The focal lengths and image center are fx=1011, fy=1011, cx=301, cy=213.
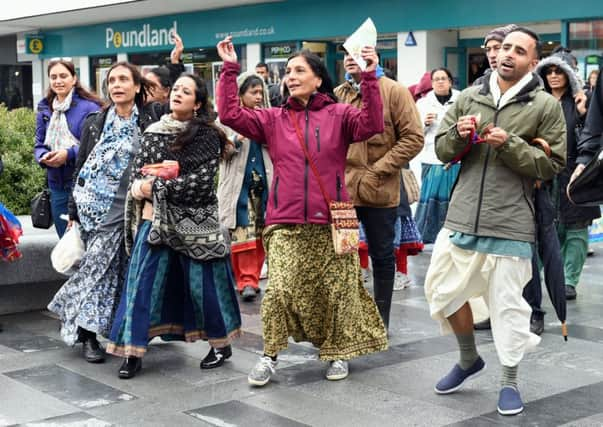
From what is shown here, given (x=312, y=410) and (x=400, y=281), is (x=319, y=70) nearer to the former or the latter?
(x=312, y=410)

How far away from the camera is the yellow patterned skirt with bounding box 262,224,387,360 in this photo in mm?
5734

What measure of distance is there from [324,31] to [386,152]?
16.1 meters

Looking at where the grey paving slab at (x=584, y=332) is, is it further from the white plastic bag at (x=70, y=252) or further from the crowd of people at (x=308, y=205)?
the white plastic bag at (x=70, y=252)

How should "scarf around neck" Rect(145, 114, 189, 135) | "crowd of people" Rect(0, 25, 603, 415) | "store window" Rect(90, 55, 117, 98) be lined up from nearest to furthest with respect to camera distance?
"crowd of people" Rect(0, 25, 603, 415) → "scarf around neck" Rect(145, 114, 189, 135) → "store window" Rect(90, 55, 117, 98)

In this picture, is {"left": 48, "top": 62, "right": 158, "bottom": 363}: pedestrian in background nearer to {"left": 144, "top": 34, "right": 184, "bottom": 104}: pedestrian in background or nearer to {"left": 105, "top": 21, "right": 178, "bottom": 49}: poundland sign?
{"left": 144, "top": 34, "right": 184, "bottom": 104}: pedestrian in background

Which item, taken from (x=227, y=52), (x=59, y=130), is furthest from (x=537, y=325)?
(x=59, y=130)

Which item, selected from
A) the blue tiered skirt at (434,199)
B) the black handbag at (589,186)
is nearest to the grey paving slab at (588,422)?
the black handbag at (589,186)

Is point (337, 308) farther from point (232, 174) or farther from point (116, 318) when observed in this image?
point (232, 174)

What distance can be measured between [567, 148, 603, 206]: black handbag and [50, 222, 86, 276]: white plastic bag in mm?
3195

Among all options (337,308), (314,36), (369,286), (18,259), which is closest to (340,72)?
(314,36)

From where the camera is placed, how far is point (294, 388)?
5.66 meters

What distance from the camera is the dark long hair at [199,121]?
5.91 m

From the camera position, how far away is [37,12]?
97.6 ft

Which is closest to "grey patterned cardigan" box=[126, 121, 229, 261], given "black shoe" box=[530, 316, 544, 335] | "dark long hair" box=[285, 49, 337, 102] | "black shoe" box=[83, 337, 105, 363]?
"dark long hair" box=[285, 49, 337, 102]
